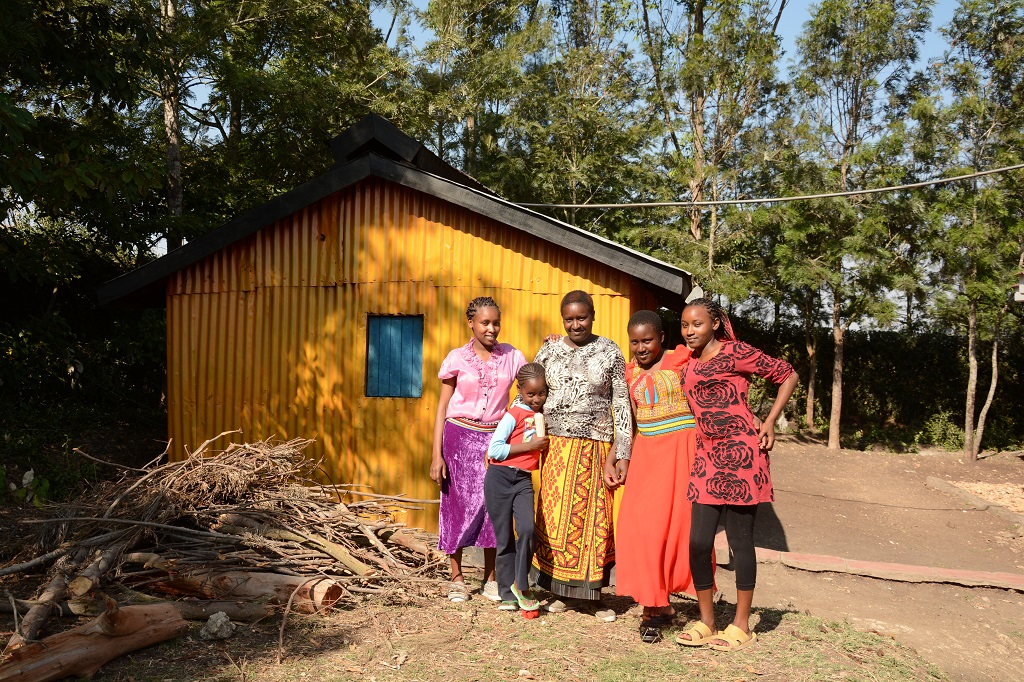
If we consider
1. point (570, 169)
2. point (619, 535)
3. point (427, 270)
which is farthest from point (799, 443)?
point (619, 535)

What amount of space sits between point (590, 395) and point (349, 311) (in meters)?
3.44

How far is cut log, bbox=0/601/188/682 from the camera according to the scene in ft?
12.1

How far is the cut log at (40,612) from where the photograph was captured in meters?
3.99

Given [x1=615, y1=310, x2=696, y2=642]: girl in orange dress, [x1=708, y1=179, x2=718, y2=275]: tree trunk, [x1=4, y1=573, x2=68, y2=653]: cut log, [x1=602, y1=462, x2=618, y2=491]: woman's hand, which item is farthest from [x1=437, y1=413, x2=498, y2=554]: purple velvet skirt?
[x1=708, y1=179, x2=718, y2=275]: tree trunk

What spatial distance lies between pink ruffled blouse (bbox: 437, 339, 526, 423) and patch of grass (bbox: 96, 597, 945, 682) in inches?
52.6

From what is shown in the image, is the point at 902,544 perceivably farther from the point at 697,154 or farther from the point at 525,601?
the point at 697,154

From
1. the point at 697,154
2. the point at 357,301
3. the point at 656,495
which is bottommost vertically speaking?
the point at 656,495

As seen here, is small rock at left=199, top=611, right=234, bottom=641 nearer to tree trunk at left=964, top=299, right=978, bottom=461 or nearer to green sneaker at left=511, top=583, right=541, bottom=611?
green sneaker at left=511, top=583, right=541, bottom=611

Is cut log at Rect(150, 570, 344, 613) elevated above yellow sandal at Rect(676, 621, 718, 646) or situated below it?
above

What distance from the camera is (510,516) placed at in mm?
5082

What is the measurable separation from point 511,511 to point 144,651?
230 centimetres

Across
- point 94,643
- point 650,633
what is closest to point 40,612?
point 94,643

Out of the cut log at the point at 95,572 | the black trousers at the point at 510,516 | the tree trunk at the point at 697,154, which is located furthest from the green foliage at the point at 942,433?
the cut log at the point at 95,572

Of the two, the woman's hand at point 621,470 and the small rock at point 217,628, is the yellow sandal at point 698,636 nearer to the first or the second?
the woman's hand at point 621,470
